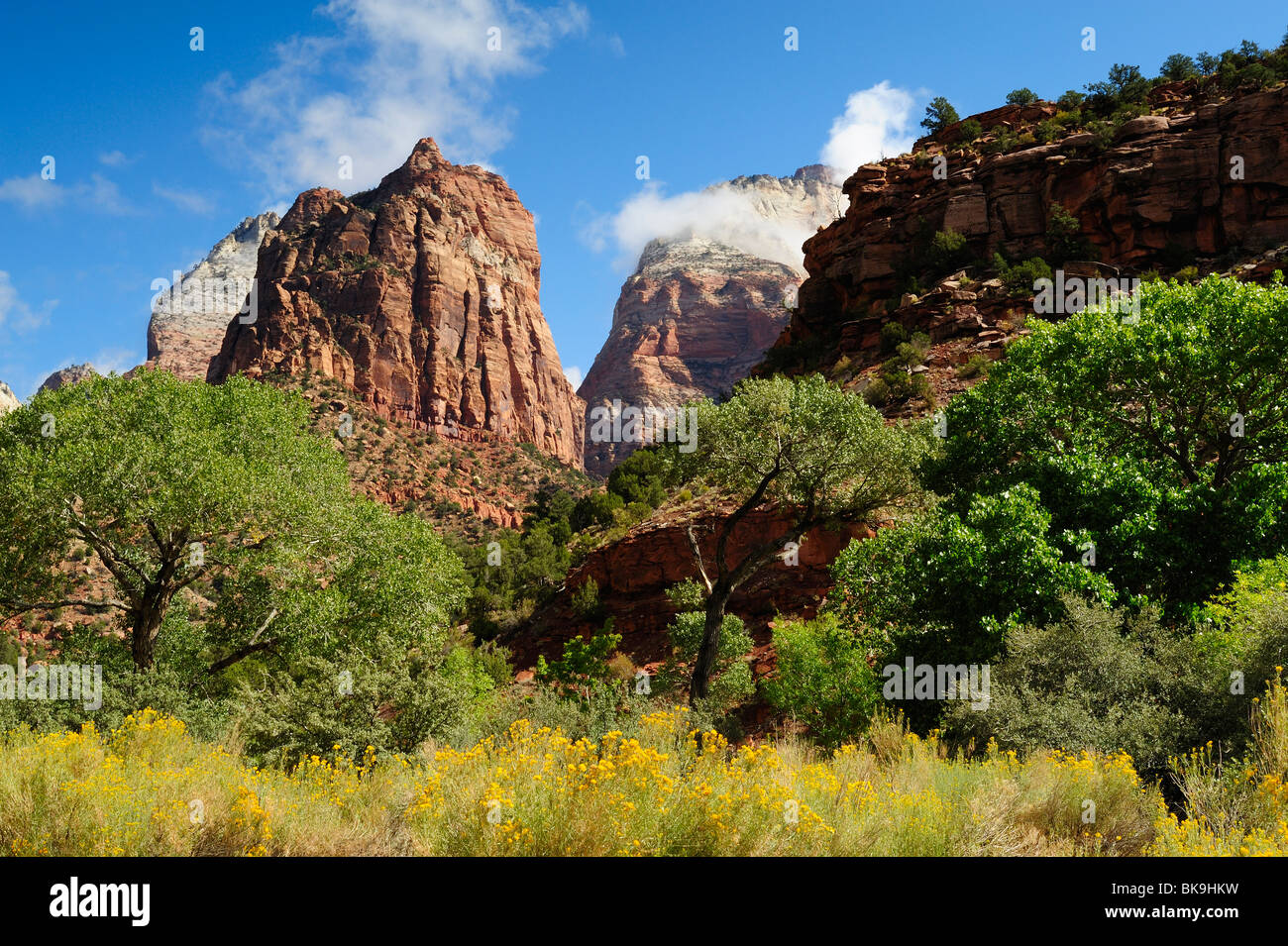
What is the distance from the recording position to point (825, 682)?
1648 cm

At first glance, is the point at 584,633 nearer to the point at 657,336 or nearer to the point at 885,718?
the point at 885,718

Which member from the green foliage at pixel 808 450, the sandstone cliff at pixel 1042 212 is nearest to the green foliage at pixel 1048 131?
the sandstone cliff at pixel 1042 212

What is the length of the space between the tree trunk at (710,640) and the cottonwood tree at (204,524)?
261 inches

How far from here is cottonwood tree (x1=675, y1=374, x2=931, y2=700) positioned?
650 inches

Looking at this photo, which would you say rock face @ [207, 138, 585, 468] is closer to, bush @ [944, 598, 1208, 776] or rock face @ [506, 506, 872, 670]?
rock face @ [506, 506, 872, 670]

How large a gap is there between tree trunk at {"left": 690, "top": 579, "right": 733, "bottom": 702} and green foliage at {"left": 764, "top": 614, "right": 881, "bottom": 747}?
2280mm

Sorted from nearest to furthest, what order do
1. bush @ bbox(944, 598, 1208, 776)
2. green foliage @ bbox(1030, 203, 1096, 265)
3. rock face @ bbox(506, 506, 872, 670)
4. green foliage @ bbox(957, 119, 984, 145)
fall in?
1. bush @ bbox(944, 598, 1208, 776)
2. rock face @ bbox(506, 506, 872, 670)
3. green foliage @ bbox(1030, 203, 1096, 265)
4. green foliage @ bbox(957, 119, 984, 145)

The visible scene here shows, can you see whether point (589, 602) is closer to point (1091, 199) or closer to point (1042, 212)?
A: point (1042, 212)

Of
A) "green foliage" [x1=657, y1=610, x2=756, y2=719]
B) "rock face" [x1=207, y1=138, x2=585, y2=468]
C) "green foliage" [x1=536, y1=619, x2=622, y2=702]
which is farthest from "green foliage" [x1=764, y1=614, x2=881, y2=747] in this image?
"rock face" [x1=207, y1=138, x2=585, y2=468]

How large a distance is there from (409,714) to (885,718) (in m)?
8.05

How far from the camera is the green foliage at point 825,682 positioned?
14.8 metres

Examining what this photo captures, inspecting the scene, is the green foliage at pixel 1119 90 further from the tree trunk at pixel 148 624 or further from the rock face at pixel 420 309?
the rock face at pixel 420 309

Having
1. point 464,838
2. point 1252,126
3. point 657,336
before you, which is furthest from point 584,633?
point 657,336

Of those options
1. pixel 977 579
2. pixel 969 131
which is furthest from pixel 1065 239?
pixel 977 579
